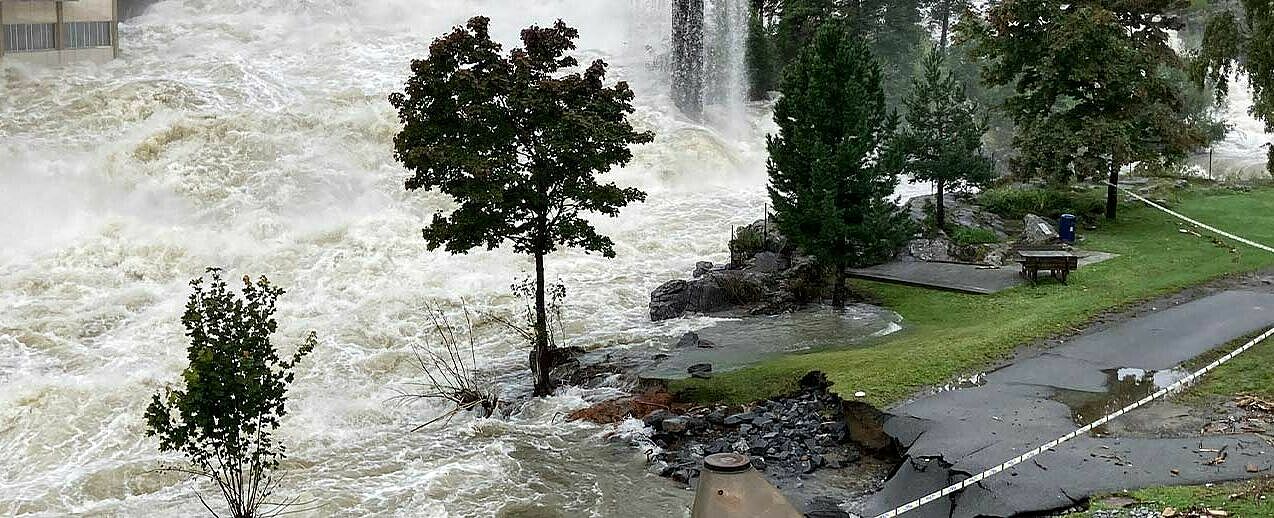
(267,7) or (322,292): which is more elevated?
(267,7)

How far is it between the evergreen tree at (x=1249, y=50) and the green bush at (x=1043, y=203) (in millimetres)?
5985

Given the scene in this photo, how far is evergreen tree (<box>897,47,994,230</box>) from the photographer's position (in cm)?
2497

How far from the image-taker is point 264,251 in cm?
2719

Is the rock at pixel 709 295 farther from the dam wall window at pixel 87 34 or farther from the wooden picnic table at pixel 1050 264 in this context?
the dam wall window at pixel 87 34

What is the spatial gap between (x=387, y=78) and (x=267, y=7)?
11.3 m

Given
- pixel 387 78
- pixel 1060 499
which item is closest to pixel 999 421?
pixel 1060 499

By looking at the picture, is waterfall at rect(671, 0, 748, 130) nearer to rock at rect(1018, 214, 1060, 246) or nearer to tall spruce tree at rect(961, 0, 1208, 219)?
tall spruce tree at rect(961, 0, 1208, 219)

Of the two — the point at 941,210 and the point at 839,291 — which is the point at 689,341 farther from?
the point at 941,210

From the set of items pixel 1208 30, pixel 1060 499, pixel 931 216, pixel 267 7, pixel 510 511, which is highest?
pixel 267 7

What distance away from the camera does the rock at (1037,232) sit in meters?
24.6

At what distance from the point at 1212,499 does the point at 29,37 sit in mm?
36807

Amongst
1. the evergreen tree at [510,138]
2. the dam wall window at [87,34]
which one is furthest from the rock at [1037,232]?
the dam wall window at [87,34]

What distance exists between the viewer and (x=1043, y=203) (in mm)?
27422

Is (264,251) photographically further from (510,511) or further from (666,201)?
(510,511)
